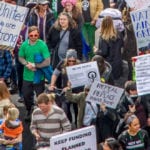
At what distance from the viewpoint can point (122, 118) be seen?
11000 millimetres

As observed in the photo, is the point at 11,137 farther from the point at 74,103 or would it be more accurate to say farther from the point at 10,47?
the point at 10,47

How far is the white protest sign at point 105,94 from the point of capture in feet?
35.6

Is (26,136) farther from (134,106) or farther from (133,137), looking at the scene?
(133,137)

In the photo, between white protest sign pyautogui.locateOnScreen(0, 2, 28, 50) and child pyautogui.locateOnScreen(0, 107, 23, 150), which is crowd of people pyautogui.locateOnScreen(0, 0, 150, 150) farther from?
white protest sign pyautogui.locateOnScreen(0, 2, 28, 50)

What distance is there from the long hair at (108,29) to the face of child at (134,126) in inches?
112

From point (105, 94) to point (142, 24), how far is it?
2570 mm

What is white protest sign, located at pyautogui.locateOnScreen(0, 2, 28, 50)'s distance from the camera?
42.4 ft

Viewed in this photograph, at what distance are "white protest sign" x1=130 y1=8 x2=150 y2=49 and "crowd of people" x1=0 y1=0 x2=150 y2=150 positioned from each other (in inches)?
12.7

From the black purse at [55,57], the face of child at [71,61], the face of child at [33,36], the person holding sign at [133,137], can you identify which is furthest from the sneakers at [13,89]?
the person holding sign at [133,137]

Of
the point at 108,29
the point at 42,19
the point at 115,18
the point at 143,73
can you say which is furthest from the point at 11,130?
the point at 115,18

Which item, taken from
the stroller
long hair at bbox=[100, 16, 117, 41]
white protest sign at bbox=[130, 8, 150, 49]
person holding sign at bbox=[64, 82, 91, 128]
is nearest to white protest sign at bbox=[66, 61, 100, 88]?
person holding sign at bbox=[64, 82, 91, 128]

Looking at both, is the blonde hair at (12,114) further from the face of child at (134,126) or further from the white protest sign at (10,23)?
the white protest sign at (10,23)

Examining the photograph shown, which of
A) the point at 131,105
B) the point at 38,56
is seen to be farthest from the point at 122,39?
the point at 131,105

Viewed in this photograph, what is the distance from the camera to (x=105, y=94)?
10.9 metres
